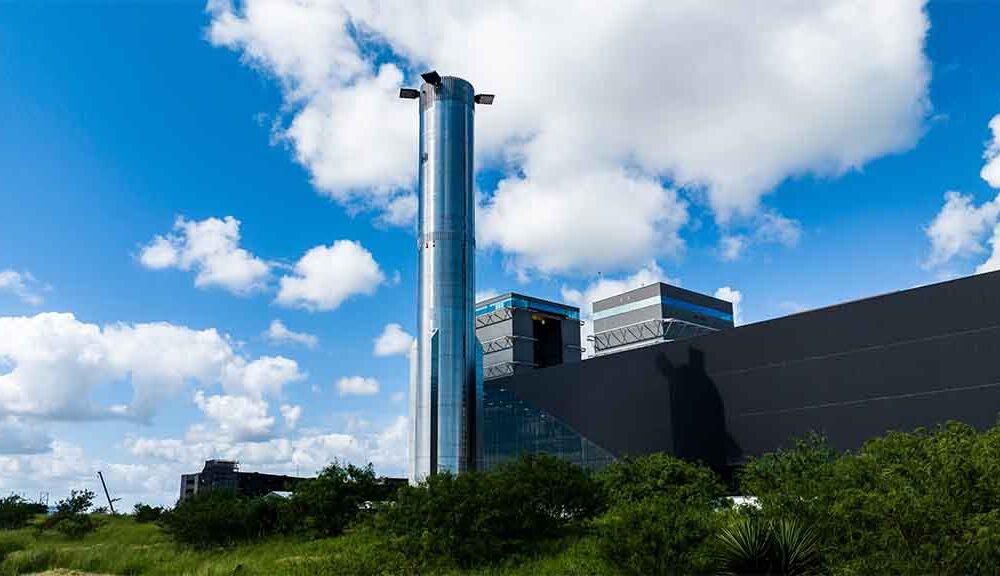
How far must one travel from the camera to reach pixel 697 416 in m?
48.5

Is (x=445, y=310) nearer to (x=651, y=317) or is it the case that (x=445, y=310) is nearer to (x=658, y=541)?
(x=658, y=541)

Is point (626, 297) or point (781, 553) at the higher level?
point (626, 297)

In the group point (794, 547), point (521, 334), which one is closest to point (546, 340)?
point (521, 334)

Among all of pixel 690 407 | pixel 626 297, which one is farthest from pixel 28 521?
pixel 626 297

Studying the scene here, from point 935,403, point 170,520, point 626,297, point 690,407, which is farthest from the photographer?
point 626,297

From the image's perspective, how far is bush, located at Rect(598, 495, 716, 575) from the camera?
15.5m

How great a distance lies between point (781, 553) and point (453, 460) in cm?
2649

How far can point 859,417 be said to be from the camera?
4012 cm

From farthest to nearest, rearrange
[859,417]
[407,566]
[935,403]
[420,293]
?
[420,293]
[859,417]
[935,403]
[407,566]

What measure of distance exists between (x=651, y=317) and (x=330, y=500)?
72.2 meters

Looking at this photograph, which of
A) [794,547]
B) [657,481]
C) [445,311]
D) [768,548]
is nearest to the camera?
[794,547]

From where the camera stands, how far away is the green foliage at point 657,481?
29.0m

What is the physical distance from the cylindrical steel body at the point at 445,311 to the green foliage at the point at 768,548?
25555 mm

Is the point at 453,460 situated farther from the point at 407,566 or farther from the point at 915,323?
the point at 915,323
